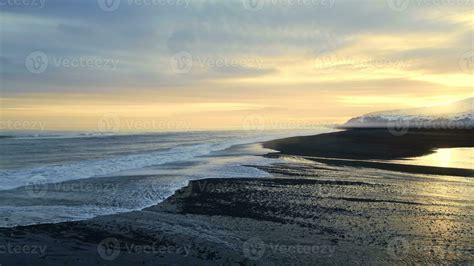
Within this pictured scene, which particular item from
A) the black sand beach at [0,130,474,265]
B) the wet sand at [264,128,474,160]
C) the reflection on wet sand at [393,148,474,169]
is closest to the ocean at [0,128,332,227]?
the black sand beach at [0,130,474,265]

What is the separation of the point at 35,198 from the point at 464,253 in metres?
14.0

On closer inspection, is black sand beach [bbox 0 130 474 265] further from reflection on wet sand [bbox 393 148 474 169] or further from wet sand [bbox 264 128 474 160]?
wet sand [bbox 264 128 474 160]

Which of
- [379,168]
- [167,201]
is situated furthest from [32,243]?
[379,168]

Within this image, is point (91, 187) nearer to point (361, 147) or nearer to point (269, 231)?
point (269, 231)

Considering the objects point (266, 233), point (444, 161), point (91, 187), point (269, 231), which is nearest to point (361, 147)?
point (444, 161)

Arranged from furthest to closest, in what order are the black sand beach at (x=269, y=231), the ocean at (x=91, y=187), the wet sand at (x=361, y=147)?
the wet sand at (x=361, y=147), the ocean at (x=91, y=187), the black sand beach at (x=269, y=231)

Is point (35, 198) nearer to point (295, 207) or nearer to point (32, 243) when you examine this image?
point (32, 243)

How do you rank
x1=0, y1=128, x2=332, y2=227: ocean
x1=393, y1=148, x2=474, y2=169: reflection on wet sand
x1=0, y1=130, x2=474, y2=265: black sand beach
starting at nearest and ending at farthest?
x1=0, y1=130, x2=474, y2=265: black sand beach
x1=0, y1=128, x2=332, y2=227: ocean
x1=393, y1=148, x2=474, y2=169: reflection on wet sand

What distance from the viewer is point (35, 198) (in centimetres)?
1498

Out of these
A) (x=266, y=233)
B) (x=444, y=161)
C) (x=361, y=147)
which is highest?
(x=361, y=147)

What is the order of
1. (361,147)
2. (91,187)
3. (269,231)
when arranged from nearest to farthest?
1. (269,231)
2. (91,187)
3. (361,147)

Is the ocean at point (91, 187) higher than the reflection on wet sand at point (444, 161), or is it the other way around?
the ocean at point (91, 187)

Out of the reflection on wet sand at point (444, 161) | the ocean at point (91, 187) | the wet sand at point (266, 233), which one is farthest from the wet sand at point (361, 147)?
the wet sand at point (266, 233)

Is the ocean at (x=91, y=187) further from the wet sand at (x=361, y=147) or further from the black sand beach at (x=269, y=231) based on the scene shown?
the wet sand at (x=361, y=147)
